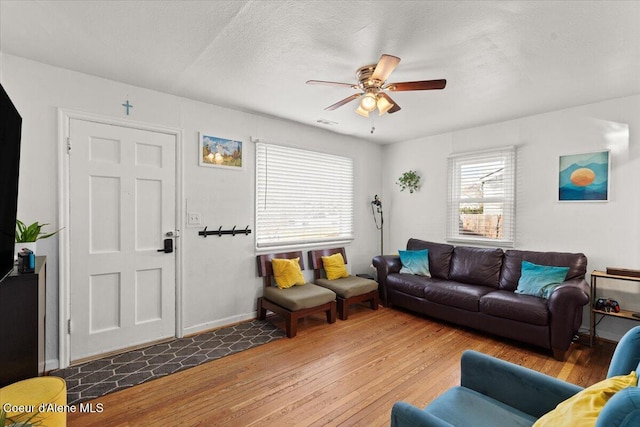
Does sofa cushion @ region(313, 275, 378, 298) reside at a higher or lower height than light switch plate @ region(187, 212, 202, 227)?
lower

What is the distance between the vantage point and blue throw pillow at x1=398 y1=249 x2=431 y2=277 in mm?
4242

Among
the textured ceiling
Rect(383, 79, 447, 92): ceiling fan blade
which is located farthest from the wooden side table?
Rect(383, 79, 447, 92): ceiling fan blade

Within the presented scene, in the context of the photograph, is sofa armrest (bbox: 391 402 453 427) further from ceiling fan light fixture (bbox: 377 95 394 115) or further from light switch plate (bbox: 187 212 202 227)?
light switch plate (bbox: 187 212 202 227)

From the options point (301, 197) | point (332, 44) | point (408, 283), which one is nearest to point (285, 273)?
point (301, 197)

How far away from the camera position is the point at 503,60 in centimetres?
240

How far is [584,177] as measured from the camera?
11.2 ft

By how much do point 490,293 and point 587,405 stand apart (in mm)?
2628

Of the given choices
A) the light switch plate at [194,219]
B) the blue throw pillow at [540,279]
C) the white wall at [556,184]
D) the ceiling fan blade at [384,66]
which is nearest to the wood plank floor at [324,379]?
the blue throw pillow at [540,279]

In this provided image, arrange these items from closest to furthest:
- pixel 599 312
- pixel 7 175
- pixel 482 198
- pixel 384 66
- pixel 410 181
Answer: pixel 7 175, pixel 384 66, pixel 599 312, pixel 482 198, pixel 410 181

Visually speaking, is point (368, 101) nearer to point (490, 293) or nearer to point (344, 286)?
point (344, 286)

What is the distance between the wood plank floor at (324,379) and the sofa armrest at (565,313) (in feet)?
0.66

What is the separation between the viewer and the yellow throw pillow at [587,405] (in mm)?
970

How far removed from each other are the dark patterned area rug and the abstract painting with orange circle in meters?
3.68

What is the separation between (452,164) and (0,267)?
4.81 m
